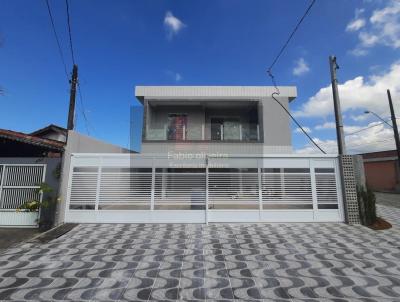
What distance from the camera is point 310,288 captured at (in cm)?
353

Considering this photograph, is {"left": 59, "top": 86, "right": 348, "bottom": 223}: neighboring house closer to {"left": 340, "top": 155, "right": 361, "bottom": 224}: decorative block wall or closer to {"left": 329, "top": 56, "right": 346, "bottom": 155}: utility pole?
{"left": 340, "top": 155, "right": 361, "bottom": 224}: decorative block wall

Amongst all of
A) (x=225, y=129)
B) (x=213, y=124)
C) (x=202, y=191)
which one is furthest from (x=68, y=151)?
(x=213, y=124)

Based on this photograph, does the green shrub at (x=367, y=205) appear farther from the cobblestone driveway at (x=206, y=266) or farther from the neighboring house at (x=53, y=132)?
the neighboring house at (x=53, y=132)

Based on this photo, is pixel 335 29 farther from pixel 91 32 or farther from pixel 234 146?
pixel 91 32

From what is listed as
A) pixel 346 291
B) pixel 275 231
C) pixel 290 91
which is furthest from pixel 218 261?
pixel 290 91

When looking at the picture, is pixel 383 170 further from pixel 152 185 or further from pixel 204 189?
pixel 152 185

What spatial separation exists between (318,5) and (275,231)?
6.75 metres

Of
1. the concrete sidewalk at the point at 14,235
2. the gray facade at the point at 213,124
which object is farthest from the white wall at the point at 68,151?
the gray facade at the point at 213,124

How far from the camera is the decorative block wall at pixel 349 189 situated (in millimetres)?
8008

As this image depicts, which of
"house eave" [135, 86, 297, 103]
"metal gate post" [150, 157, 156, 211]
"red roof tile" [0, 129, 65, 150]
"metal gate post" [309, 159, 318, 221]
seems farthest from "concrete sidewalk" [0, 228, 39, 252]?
"metal gate post" [309, 159, 318, 221]

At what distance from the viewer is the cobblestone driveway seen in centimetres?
339

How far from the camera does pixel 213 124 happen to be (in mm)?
13953

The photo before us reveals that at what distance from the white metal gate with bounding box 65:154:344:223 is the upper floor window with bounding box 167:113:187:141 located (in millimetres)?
4457

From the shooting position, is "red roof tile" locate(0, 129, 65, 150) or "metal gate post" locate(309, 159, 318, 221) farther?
"metal gate post" locate(309, 159, 318, 221)
